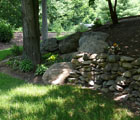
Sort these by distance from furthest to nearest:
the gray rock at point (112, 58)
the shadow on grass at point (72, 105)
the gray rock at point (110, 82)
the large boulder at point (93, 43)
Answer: the large boulder at point (93, 43) < the gray rock at point (112, 58) < the gray rock at point (110, 82) < the shadow on grass at point (72, 105)

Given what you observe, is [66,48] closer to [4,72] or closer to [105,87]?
[4,72]

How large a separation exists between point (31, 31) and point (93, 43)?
8.57 feet

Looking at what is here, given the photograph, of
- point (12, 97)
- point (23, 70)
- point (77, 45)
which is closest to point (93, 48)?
point (77, 45)

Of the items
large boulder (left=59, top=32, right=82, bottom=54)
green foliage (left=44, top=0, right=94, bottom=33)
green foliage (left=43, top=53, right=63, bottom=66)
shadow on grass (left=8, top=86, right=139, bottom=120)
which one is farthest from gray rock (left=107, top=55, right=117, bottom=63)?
green foliage (left=44, top=0, right=94, bottom=33)

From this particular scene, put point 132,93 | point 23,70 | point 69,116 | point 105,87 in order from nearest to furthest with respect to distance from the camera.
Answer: point 69,116
point 132,93
point 105,87
point 23,70

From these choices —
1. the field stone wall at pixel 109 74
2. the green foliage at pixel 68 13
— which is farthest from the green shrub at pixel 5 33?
the green foliage at pixel 68 13

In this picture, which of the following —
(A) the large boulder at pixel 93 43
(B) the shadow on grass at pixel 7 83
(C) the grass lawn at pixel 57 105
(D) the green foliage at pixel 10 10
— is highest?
(D) the green foliage at pixel 10 10

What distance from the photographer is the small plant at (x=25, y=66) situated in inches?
313

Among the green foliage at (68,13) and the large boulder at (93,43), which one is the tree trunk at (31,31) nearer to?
the large boulder at (93,43)

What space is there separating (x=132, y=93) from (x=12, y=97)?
9.59 ft

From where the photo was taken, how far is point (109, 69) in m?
5.79

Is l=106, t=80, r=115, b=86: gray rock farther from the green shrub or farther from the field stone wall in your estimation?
the green shrub

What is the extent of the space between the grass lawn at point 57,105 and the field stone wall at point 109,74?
566mm

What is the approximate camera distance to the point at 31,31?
831 cm
